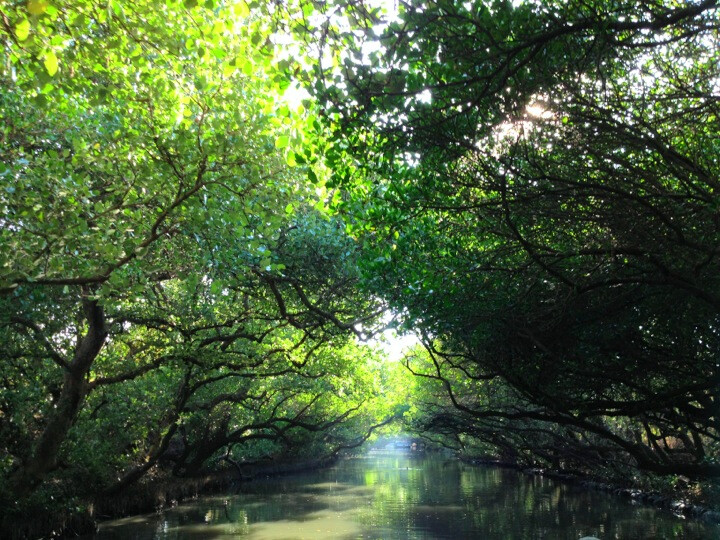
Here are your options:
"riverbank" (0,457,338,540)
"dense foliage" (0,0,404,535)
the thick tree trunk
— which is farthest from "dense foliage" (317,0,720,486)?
"riverbank" (0,457,338,540)

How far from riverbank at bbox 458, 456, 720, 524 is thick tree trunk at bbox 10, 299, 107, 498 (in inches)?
668

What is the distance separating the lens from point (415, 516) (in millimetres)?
19297

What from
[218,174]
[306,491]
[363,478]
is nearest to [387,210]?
[218,174]

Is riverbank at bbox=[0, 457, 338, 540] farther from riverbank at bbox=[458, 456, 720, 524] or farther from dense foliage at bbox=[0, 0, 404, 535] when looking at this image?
riverbank at bbox=[458, 456, 720, 524]

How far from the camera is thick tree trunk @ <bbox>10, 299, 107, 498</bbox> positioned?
12.4m

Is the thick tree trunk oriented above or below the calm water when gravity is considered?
above

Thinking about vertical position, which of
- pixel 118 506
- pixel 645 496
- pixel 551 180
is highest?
pixel 551 180

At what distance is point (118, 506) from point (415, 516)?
942cm

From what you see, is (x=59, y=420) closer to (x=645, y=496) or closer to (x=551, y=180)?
(x=551, y=180)

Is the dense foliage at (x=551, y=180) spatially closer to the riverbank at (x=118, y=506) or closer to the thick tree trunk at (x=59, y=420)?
the thick tree trunk at (x=59, y=420)

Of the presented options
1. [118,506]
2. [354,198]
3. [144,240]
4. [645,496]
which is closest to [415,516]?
[645,496]

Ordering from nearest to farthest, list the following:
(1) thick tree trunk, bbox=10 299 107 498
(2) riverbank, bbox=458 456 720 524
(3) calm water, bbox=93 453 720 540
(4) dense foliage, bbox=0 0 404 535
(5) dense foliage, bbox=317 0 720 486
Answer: (5) dense foliage, bbox=317 0 720 486, (4) dense foliage, bbox=0 0 404 535, (1) thick tree trunk, bbox=10 299 107 498, (3) calm water, bbox=93 453 720 540, (2) riverbank, bbox=458 456 720 524

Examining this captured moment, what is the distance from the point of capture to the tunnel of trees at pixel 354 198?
16.4 feet

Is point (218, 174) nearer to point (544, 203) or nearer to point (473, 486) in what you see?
point (544, 203)
